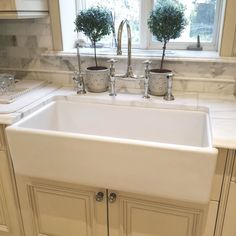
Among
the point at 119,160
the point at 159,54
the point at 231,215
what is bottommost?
the point at 231,215

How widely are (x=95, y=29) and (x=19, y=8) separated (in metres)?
0.38

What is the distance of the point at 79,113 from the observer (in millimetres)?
1440

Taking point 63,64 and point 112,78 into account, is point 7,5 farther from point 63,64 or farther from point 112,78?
point 112,78

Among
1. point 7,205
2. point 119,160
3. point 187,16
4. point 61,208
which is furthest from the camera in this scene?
point 187,16

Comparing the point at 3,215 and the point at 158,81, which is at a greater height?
the point at 158,81

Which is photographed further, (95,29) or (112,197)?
(95,29)

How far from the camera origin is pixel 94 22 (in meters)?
1.34

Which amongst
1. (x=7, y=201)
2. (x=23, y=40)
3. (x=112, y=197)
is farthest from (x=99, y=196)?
(x=23, y=40)

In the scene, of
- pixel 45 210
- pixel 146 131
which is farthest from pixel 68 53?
pixel 45 210

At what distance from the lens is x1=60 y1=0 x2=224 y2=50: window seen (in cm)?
154

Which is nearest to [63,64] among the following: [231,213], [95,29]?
[95,29]

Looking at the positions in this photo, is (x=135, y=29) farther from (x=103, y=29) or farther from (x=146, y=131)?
(x=146, y=131)

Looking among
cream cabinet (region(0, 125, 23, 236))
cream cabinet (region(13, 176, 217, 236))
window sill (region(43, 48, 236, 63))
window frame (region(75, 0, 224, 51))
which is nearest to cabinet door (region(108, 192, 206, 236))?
cream cabinet (region(13, 176, 217, 236))

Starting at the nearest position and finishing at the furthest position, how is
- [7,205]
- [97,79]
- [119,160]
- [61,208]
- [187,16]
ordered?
[119,160], [61,208], [7,205], [97,79], [187,16]
